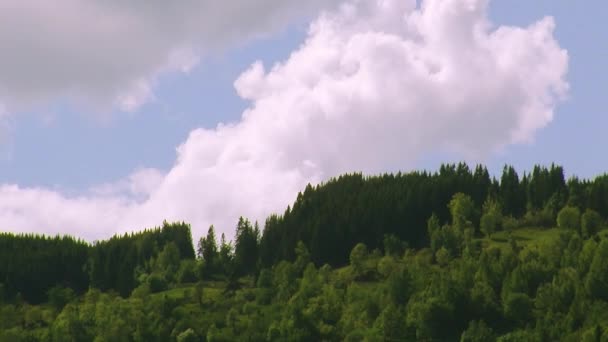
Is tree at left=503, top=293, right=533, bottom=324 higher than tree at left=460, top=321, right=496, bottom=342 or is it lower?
higher

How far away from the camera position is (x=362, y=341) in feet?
632

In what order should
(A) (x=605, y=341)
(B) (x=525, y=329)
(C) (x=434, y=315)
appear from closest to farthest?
(A) (x=605, y=341) → (B) (x=525, y=329) → (C) (x=434, y=315)

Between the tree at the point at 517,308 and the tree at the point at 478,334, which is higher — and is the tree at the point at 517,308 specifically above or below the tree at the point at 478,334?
above

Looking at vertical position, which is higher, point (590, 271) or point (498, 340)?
point (590, 271)

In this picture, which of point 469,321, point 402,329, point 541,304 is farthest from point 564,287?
point 402,329

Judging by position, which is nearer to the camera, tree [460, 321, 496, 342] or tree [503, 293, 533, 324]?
tree [460, 321, 496, 342]

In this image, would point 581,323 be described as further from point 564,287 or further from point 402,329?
point 402,329

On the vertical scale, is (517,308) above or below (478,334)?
above

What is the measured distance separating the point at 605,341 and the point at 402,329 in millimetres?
44865

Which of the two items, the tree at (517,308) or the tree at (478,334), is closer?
the tree at (478,334)

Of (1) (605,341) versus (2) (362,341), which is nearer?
(1) (605,341)

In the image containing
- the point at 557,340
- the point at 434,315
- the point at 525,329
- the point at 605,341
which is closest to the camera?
the point at 605,341

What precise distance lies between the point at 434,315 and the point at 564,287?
81.3 ft

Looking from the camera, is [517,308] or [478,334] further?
[517,308]
